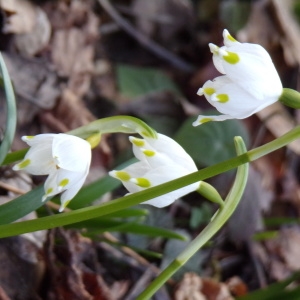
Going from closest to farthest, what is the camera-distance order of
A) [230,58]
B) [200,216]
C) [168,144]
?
[230,58], [168,144], [200,216]

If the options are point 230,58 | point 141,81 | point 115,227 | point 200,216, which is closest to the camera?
point 230,58

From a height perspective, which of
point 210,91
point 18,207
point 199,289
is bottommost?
point 199,289

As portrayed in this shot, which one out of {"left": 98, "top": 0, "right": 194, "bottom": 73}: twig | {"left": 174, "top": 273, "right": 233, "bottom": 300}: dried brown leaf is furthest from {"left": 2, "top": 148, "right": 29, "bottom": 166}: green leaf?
{"left": 98, "top": 0, "right": 194, "bottom": 73}: twig

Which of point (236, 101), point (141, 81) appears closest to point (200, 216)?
point (141, 81)

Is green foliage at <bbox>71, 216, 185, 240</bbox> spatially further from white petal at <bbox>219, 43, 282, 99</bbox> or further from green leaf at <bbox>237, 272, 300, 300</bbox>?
white petal at <bbox>219, 43, 282, 99</bbox>

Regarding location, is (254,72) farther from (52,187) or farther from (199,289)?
(199,289)

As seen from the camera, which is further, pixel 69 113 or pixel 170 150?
pixel 69 113

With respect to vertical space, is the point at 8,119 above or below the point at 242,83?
below
